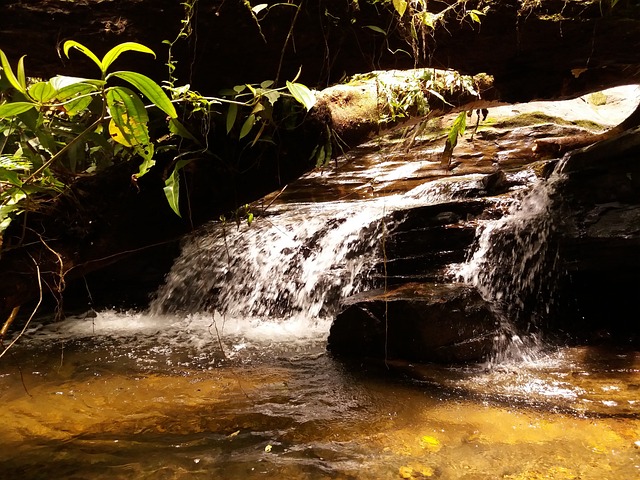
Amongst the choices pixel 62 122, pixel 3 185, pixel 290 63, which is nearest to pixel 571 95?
pixel 290 63

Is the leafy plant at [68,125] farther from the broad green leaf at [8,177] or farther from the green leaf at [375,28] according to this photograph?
the green leaf at [375,28]

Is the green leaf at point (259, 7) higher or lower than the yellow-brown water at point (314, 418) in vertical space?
higher

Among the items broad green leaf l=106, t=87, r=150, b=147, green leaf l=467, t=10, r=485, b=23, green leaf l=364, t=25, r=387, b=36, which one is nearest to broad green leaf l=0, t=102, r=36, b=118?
broad green leaf l=106, t=87, r=150, b=147

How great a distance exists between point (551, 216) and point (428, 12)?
3054mm

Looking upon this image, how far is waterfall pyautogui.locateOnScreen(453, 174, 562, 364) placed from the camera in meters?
4.66

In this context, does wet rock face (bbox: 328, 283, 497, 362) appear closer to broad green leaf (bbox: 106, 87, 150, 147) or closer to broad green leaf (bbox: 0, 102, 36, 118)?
broad green leaf (bbox: 106, 87, 150, 147)

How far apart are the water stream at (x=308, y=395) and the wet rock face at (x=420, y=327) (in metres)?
0.17

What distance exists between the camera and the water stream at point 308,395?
2215mm

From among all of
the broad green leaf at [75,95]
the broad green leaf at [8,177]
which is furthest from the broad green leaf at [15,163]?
the broad green leaf at [75,95]

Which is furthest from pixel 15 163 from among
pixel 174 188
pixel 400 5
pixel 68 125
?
pixel 400 5

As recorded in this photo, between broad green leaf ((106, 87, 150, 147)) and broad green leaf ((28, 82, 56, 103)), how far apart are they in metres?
0.20

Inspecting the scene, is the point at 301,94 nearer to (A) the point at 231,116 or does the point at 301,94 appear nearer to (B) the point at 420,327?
(A) the point at 231,116

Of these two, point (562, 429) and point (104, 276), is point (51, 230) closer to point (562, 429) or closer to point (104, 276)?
point (562, 429)

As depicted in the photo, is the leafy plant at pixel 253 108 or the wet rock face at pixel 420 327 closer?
the leafy plant at pixel 253 108
